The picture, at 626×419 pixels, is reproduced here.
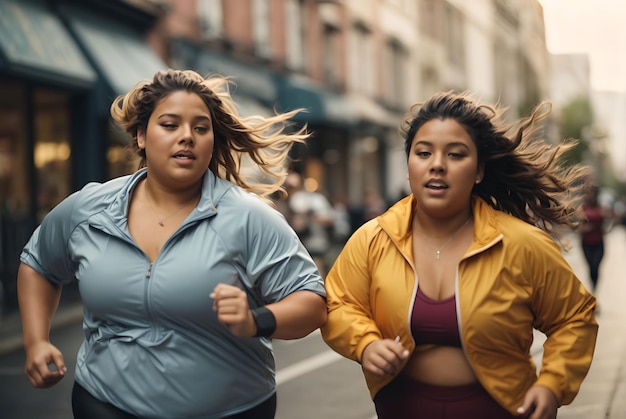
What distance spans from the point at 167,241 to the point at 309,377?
5.54m

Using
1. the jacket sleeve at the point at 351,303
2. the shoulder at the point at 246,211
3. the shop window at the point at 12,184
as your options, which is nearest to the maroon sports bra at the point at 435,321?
the jacket sleeve at the point at 351,303

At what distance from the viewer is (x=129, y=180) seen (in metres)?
3.47

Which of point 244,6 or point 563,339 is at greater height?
point 244,6

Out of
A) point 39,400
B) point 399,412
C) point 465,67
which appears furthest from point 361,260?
point 465,67

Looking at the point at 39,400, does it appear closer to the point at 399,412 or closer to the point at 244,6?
the point at 399,412

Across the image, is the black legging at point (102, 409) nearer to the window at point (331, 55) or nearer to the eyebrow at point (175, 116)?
the eyebrow at point (175, 116)

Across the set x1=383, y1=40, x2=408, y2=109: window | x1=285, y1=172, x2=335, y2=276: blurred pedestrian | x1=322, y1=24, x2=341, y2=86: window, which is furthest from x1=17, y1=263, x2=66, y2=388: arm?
x1=383, y1=40, x2=408, y2=109: window

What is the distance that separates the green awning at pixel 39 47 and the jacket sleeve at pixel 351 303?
34.2 feet

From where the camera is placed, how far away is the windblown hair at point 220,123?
336 centimetres

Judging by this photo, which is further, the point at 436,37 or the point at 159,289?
the point at 436,37

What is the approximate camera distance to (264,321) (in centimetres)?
304

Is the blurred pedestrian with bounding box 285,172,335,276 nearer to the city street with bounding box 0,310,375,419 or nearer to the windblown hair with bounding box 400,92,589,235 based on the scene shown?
the city street with bounding box 0,310,375,419

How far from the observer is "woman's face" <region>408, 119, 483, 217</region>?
3330 mm

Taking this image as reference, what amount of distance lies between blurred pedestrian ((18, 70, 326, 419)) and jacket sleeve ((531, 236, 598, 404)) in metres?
0.73
